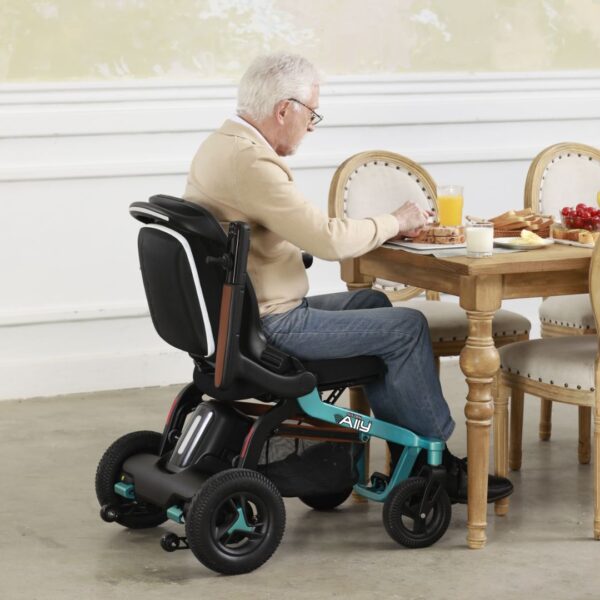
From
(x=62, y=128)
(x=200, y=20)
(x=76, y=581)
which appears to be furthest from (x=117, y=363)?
(x=76, y=581)

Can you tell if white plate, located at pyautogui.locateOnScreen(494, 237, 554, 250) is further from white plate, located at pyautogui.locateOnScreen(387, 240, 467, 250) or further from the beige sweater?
the beige sweater

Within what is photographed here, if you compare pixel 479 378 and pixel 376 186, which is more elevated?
pixel 376 186

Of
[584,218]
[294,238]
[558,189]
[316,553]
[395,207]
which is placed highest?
[558,189]

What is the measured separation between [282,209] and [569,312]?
129 centimetres

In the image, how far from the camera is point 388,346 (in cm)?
300

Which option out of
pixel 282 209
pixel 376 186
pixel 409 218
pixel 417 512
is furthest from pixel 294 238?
pixel 376 186

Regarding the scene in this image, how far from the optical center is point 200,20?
4.76 metres

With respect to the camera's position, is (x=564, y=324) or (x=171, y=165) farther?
(x=171, y=165)

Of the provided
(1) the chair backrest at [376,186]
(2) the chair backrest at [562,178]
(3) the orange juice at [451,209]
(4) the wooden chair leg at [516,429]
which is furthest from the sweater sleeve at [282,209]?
(2) the chair backrest at [562,178]

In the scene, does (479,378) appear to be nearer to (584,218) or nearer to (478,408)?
(478,408)

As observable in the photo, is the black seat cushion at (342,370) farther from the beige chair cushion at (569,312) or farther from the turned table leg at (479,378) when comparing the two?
the beige chair cushion at (569,312)

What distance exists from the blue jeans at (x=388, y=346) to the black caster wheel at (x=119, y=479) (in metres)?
0.44

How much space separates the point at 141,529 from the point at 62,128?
1.94m

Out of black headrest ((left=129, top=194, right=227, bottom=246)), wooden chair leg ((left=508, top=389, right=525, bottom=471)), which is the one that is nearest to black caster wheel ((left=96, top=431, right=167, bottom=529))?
black headrest ((left=129, top=194, right=227, bottom=246))
